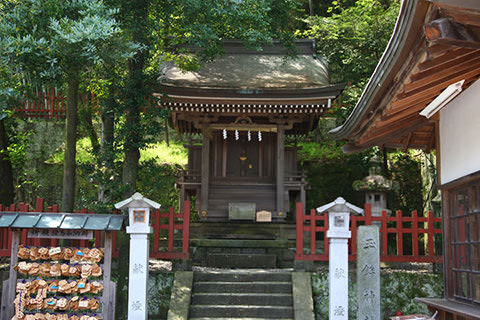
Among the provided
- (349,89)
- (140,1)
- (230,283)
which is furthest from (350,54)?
(230,283)

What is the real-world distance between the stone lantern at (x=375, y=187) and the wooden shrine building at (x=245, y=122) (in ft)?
5.80

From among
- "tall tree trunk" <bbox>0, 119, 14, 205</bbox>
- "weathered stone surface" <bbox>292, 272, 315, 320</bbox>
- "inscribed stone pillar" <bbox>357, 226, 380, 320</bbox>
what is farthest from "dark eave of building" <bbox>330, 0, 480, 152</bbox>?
"tall tree trunk" <bbox>0, 119, 14, 205</bbox>

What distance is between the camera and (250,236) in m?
13.3

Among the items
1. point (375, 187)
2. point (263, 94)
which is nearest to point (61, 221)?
point (263, 94)

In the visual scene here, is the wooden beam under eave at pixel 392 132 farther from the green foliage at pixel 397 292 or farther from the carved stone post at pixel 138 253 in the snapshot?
the carved stone post at pixel 138 253

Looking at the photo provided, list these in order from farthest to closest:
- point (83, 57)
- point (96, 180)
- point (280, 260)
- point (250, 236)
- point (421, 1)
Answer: point (250, 236)
point (280, 260)
point (96, 180)
point (83, 57)
point (421, 1)

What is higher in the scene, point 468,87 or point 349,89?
point 349,89

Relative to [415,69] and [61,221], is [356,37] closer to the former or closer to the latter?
[61,221]

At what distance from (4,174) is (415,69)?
40.0ft

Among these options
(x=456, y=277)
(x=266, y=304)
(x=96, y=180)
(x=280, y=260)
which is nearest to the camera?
(x=456, y=277)

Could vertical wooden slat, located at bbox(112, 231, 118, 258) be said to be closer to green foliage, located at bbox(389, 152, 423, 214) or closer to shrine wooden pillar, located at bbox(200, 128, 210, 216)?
shrine wooden pillar, located at bbox(200, 128, 210, 216)

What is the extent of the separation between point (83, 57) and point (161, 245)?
284 inches

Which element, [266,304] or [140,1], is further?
[140,1]

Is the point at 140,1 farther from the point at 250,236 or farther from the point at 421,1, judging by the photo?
the point at 421,1
